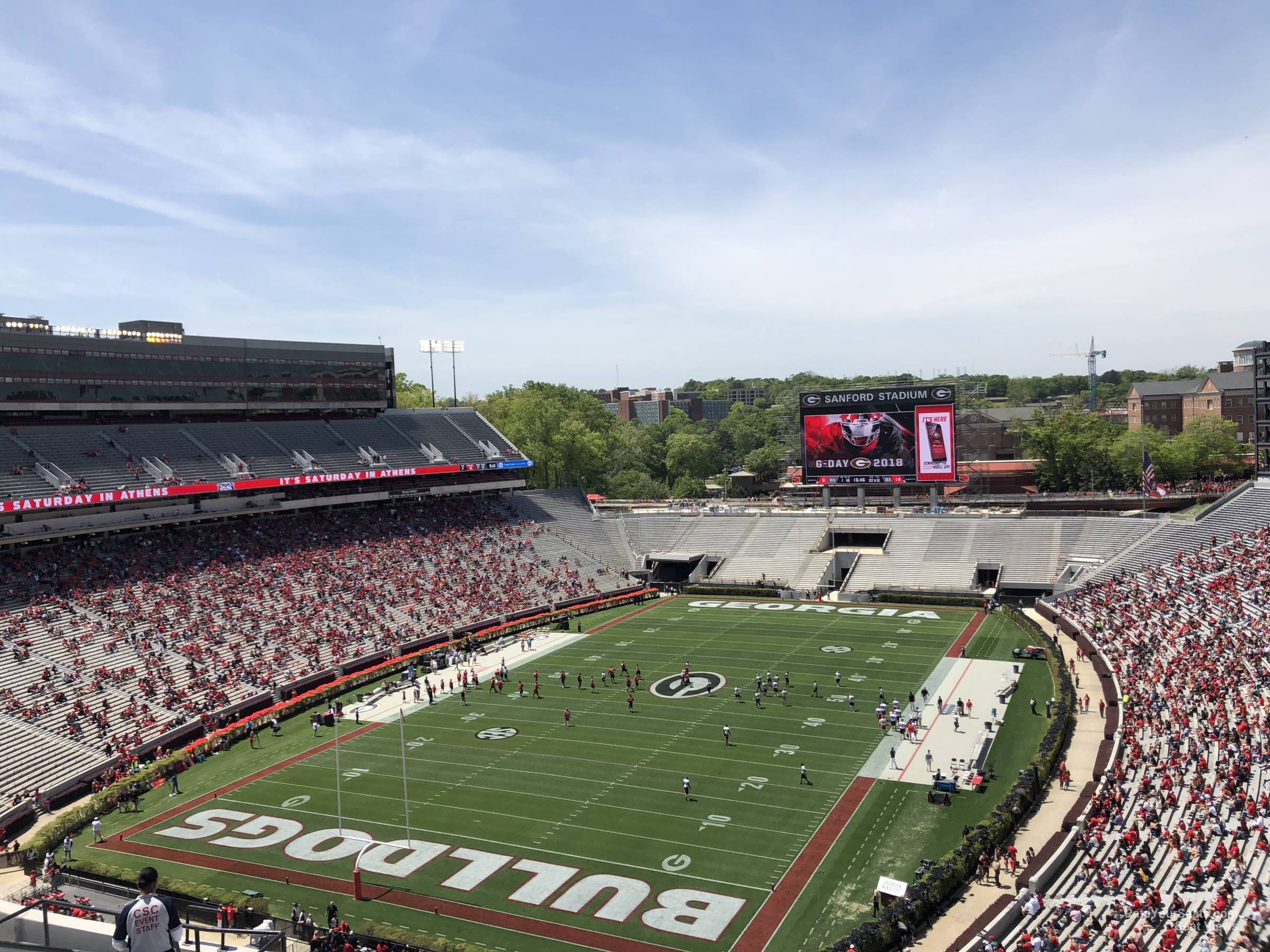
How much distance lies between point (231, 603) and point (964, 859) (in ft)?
114

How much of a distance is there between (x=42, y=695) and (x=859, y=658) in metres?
32.7

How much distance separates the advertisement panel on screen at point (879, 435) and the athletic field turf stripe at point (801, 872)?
34204 millimetres

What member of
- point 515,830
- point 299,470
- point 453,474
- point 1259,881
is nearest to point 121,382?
point 299,470

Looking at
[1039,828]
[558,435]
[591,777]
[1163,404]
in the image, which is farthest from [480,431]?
[1163,404]

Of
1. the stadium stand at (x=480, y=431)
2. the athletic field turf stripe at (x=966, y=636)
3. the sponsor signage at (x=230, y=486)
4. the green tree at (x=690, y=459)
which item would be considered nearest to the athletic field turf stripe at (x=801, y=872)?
the athletic field turf stripe at (x=966, y=636)

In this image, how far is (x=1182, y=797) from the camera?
75.9 ft

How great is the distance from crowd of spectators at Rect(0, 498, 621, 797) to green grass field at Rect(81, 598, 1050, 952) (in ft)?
16.2

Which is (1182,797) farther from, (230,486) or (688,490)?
(688,490)

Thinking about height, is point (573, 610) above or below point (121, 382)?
below

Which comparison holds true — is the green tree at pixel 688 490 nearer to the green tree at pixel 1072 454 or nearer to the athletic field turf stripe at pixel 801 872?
the green tree at pixel 1072 454

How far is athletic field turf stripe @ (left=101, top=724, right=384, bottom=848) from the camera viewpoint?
2667cm

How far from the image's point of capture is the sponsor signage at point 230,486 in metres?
42.3

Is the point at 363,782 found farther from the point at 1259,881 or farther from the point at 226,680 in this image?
the point at 1259,881

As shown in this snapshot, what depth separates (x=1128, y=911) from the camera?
60.2 feet
